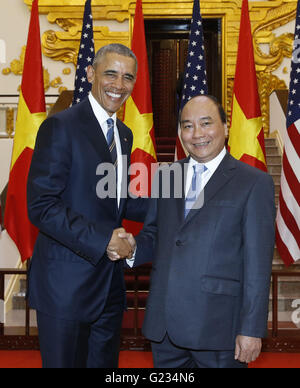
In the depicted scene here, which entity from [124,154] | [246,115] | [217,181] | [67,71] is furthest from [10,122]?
[217,181]

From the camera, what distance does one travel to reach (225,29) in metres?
10.4

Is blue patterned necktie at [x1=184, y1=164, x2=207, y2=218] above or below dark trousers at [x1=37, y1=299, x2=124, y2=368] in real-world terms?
above

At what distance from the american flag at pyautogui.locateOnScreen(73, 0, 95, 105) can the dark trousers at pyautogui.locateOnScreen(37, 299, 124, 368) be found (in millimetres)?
4098

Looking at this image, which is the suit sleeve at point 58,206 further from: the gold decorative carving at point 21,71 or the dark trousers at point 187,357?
the gold decorative carving at point 21,71

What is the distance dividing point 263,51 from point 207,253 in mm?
8874

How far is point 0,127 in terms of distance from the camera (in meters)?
9.62

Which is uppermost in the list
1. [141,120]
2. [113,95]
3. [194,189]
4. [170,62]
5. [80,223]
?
[170,62]

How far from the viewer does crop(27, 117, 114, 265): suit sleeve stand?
215 cm

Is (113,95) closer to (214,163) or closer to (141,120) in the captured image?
(214,163)

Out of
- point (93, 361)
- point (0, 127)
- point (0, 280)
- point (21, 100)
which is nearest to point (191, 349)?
point (93, 361)

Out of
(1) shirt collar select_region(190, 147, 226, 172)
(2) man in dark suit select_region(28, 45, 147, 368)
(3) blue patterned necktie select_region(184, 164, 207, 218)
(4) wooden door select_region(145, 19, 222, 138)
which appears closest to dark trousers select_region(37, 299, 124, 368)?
(2) man in dark suit select_region(28, 45, 147, 368)

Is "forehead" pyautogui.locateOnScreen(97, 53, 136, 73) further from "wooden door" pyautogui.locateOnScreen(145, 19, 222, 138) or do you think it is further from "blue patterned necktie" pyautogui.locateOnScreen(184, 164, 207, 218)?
"wooden door" pyautogui.locateOnScreen(145, 19, 222, 138)

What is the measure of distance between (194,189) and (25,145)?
12.4 feet

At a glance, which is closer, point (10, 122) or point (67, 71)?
point (10, 122)
